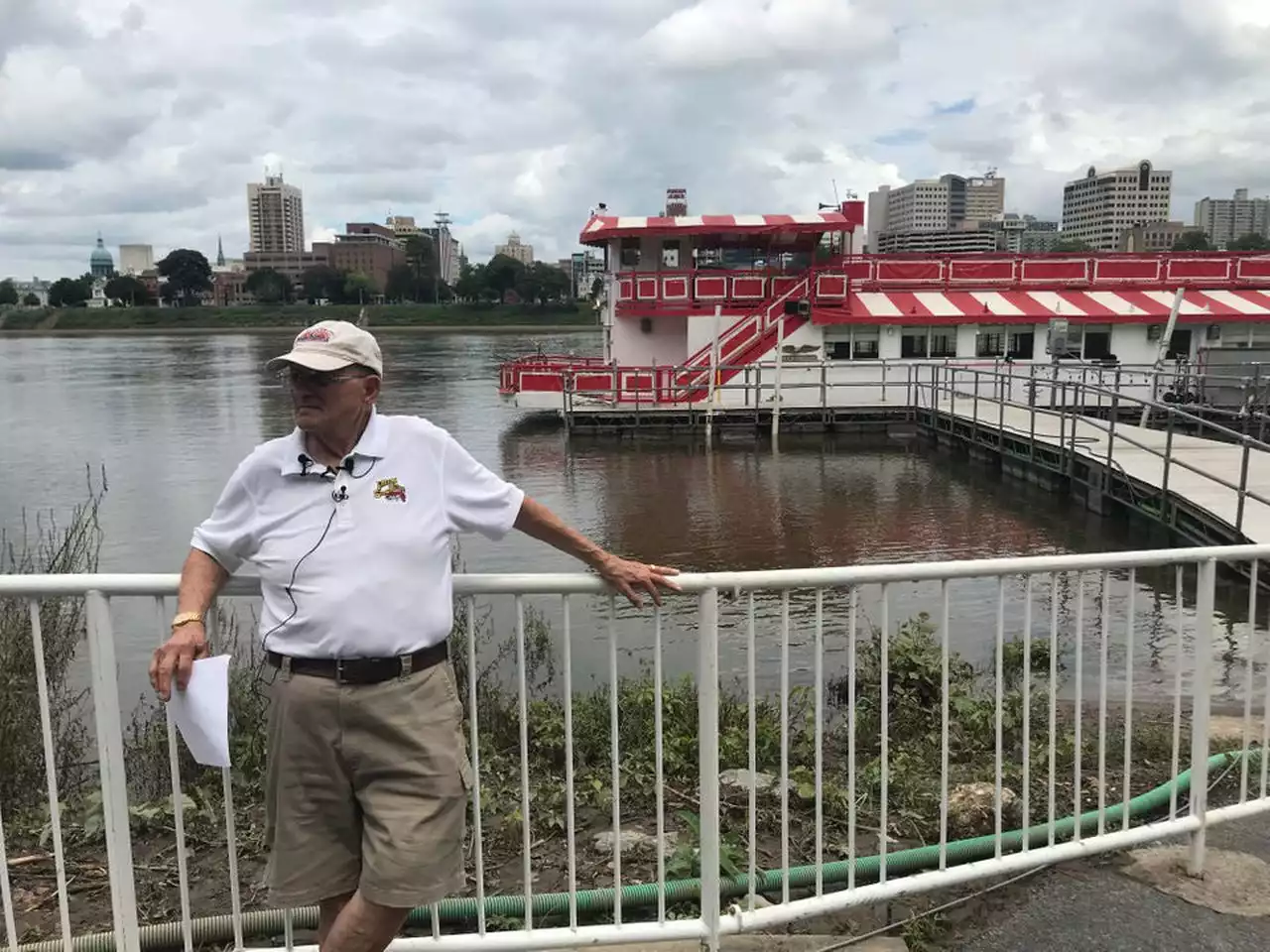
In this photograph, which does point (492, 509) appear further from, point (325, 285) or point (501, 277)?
point (325, 285)

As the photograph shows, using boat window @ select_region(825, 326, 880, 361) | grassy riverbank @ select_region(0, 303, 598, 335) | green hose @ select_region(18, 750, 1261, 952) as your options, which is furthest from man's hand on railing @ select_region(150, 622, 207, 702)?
grassy riverbank @ select_region(0, 303, 598, 335)

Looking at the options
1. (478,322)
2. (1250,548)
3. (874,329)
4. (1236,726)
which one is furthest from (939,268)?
(478,322)

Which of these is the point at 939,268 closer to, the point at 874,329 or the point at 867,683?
the point at 874,329

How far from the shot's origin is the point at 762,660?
7.71m

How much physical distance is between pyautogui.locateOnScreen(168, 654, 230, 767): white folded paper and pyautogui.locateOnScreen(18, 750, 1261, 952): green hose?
759 millimetres

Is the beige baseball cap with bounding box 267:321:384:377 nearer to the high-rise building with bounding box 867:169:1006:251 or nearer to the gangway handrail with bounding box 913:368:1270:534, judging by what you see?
the gangway handrail with bounding box 913:368:1270:534

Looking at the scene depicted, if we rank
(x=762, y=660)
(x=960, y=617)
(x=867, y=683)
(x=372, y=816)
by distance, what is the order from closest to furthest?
1. (x=372, y=816)
2. (x=867, y=683)
3. (x=762, y=660)
4. (x=960, y=617)

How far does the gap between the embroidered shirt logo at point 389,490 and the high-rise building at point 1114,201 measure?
10912 centimetres

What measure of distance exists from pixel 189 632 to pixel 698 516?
1190 centimetres

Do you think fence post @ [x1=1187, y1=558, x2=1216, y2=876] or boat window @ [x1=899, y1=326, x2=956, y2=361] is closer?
fence post @ [x1=1187, y1=558, x2=1216, y2=876]

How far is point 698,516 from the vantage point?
14141mm

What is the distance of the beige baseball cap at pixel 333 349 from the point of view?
2377 mm

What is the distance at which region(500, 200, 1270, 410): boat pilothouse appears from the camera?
22297mm

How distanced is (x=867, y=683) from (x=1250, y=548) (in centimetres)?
335
